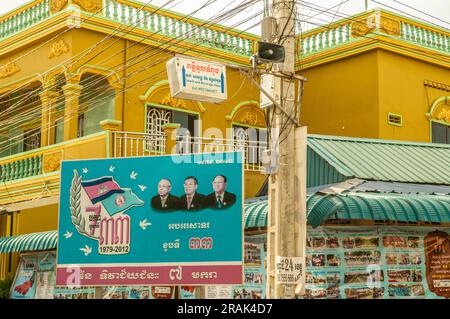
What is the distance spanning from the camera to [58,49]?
2016 cm

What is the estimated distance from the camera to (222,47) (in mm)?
22094

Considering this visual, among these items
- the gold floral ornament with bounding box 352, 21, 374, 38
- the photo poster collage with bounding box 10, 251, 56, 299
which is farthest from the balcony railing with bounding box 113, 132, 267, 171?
the gold floral ornament with bounding box 352, 21, 374, 38

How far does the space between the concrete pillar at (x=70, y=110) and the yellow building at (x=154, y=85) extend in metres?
0.04

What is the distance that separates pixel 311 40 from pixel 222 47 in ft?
8.49

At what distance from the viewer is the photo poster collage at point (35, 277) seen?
1923 cm

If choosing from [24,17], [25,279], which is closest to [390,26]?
[24,17]

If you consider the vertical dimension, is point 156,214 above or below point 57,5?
below

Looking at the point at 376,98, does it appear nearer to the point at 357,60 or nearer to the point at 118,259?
the point at 357,60

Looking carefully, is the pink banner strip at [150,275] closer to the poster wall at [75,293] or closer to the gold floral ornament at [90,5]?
the poster wall at [75,293]

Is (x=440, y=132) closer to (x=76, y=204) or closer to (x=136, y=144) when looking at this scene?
(x=136, y=144)

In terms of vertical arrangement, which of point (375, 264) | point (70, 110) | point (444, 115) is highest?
point (444, 115)

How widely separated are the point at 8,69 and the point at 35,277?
19.0 ft

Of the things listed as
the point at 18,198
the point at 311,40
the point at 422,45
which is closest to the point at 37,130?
the point at 18,198

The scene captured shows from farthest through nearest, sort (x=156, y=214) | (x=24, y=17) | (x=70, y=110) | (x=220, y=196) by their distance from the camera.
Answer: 1. (x=24, y=17)
2. (x=70, y=110)
3. (x=156, y=214)
4. (x=220, y=196)
